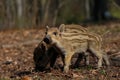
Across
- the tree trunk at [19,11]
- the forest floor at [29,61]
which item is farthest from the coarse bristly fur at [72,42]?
the tree trunk at [19,11]

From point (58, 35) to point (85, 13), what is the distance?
2848 cm

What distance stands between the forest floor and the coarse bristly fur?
13.3 inches

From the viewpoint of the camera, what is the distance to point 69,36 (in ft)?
35.2

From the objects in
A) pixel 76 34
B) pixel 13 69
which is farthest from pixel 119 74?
pixel 13 69

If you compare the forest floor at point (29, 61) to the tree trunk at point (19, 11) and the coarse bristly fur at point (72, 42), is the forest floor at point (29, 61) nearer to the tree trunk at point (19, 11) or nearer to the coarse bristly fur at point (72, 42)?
the coarse bristly fur at point (72, 42)

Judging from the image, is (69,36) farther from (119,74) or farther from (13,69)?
(13,69)

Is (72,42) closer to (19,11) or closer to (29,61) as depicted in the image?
(29,61)

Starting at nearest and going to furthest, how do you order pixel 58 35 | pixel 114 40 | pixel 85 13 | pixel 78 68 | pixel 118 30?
pixel 58 35 → pixel 78 68 → pixel 114 40 → pixel 118 30 → pixel 85 13

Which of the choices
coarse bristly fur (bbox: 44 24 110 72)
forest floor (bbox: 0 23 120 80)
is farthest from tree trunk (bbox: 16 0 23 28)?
coarse bristly fur (bbox: 44 24 110 72)

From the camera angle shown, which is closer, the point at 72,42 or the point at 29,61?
the point at 72,42

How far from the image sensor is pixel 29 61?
13805mm

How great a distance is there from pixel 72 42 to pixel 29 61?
3.25 m

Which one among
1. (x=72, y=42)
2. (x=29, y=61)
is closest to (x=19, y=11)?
(x=29, y=61)

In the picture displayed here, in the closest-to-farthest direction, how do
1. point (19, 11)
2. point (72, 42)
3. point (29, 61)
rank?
point (72, 42)
point (29, 61)
point (19, 11)
